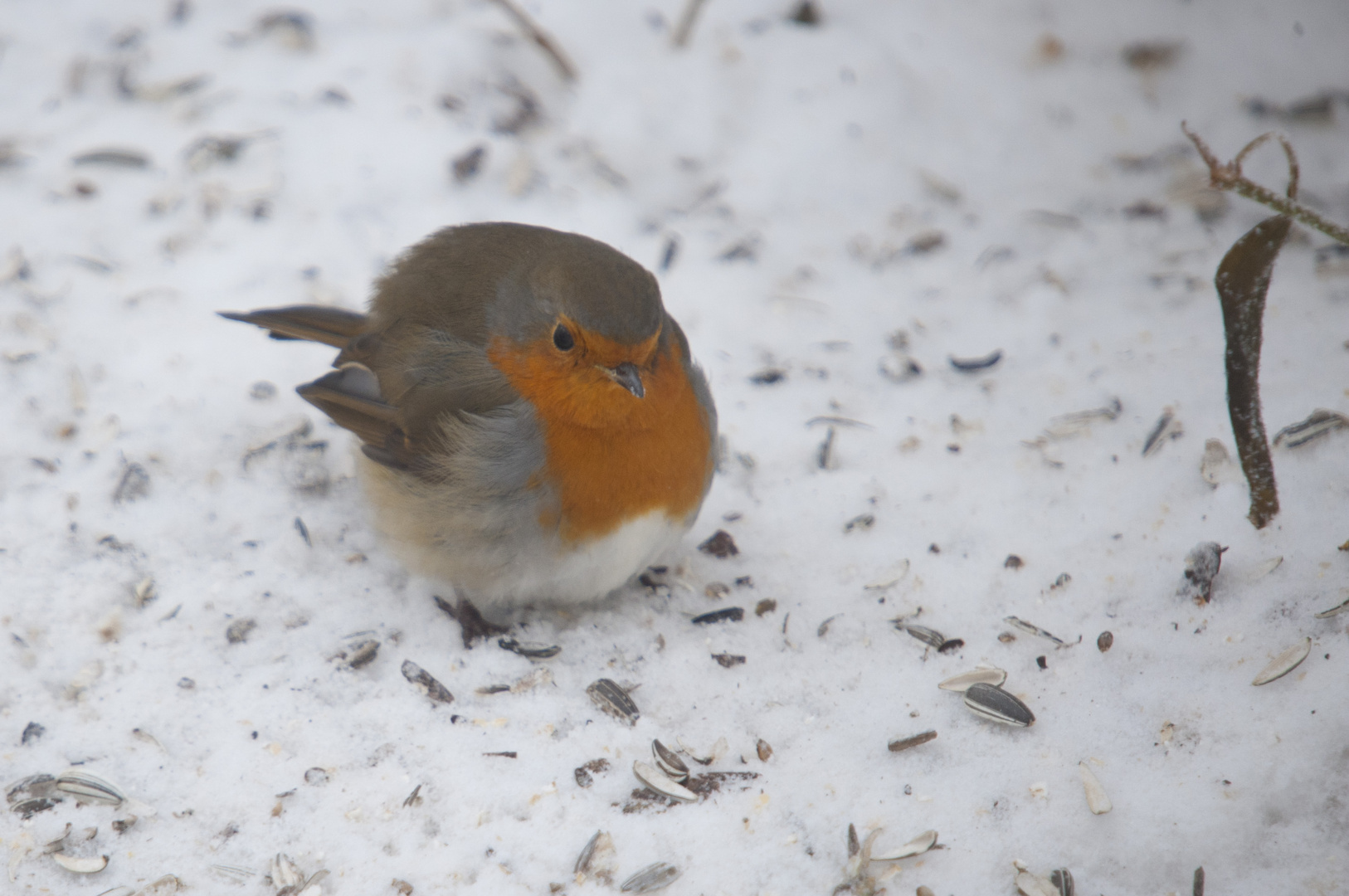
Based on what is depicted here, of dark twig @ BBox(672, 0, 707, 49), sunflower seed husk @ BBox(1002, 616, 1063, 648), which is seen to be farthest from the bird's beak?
dark twig @ BBox(672, 0, 707, 49)

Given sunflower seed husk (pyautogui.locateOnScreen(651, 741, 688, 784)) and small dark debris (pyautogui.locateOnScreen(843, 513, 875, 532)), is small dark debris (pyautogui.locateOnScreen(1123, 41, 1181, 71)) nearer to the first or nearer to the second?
small dark debris (pyautogui.locateOnScreen(843, 513, 875, 532))

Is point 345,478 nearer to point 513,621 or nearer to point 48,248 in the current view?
point 513,621

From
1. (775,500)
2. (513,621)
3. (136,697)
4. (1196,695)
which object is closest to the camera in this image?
(1196,695)

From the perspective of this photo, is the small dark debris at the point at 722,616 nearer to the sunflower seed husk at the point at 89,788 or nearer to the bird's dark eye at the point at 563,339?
the bird's dark eye at the point at 563,339

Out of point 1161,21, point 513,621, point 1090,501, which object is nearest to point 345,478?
point 513,621

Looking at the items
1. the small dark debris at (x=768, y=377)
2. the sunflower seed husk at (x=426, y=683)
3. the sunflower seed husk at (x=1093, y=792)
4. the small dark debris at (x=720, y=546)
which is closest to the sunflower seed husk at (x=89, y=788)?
the sunflower seed husk at (x=426, y=683)
